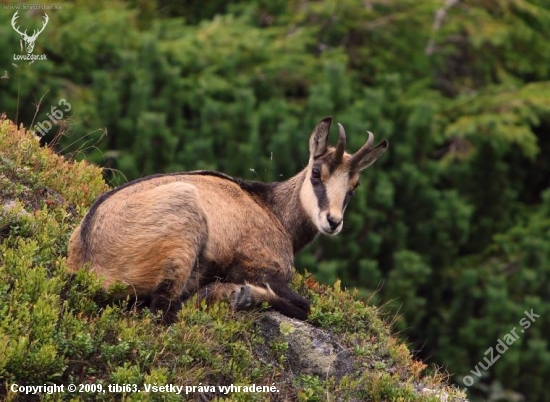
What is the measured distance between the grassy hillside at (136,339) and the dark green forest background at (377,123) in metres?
8.34

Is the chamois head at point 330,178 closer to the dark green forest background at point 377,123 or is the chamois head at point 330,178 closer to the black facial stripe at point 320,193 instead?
the black facial stripe at point 320,193

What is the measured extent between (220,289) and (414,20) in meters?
17.2

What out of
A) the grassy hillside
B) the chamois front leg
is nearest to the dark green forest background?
the grassy hillside

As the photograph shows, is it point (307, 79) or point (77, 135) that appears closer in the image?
point (77, 135)

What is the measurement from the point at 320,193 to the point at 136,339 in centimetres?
254

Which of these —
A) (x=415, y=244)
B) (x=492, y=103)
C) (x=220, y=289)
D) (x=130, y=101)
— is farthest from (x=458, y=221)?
(x=220, y=289)

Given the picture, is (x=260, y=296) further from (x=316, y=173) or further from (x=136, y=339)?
(x=316, y=173)

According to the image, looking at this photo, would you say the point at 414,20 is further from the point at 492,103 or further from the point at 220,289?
the point at 220,289

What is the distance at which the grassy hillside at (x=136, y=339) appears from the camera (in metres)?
6.65

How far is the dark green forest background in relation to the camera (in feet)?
61.1

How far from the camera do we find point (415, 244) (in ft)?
66.7

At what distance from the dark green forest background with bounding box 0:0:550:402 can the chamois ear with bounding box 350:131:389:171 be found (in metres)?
8.11

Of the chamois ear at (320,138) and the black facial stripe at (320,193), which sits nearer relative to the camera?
the black facial stripe at (320,193)

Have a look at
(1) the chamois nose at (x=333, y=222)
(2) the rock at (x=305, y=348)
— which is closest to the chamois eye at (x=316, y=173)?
(1) the chamois nose at (x=333, y=222)
